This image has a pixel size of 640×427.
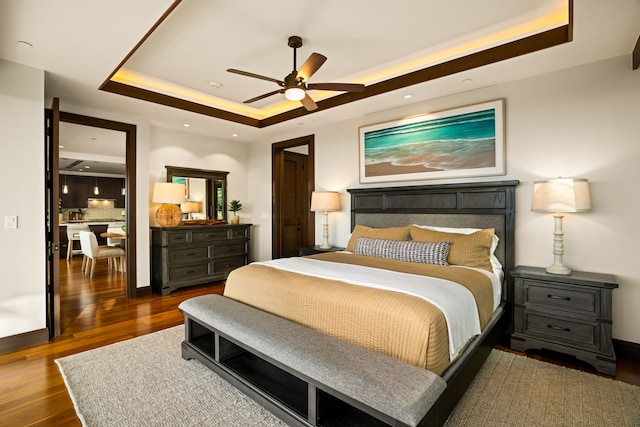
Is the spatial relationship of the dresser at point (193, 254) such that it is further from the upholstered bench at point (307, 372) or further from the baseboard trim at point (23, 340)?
the upholstered bench at point (307, 372)

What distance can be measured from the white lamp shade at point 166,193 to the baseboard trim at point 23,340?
2.11 meters

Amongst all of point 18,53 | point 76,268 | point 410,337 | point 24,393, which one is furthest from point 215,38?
point 76,268

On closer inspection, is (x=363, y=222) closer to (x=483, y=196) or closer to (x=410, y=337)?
(x=483, y=196)

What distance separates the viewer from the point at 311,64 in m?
2.47

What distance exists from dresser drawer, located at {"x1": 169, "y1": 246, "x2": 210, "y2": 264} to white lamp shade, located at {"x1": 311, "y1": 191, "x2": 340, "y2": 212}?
194 cm

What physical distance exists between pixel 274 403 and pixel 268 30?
2791 millimetres

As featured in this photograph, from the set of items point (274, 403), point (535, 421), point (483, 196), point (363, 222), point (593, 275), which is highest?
point (483, 196)

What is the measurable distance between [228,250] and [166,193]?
135cm

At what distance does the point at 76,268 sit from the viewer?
6.65 metres

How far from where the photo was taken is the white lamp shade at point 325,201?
4332mm

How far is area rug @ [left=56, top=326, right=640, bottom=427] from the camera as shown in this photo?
1830 millimetres

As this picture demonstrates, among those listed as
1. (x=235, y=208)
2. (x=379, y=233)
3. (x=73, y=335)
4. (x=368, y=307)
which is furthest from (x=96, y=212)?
(x=368, y=307)

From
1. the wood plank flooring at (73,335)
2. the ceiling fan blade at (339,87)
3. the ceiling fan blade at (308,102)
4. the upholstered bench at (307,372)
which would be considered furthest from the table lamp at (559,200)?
the wood plank flooring at (73,335)

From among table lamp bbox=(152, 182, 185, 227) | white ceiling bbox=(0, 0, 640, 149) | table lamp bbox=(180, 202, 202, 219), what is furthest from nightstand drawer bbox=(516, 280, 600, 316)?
table lamp bbox=(180, 202, 202, 219)
